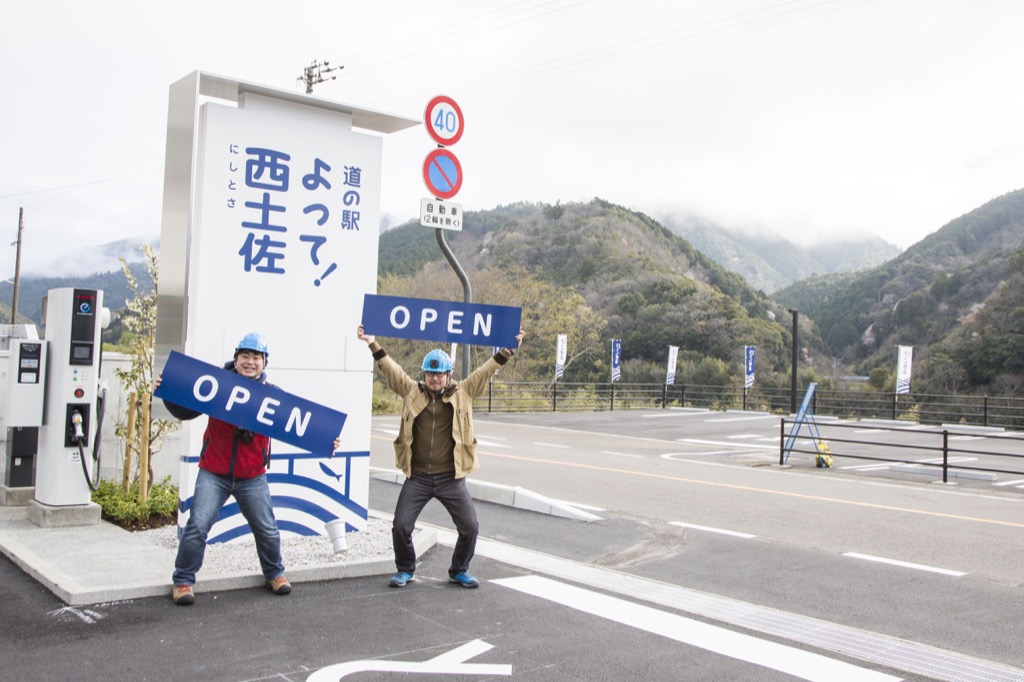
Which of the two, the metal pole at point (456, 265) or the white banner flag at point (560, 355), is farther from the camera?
the white banner flag at point (560, 355)

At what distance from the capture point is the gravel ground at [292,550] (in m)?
6.44

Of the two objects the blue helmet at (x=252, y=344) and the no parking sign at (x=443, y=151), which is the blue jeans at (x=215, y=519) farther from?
the no parking sign at (x=443, y=151)

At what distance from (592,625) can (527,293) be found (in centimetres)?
4348

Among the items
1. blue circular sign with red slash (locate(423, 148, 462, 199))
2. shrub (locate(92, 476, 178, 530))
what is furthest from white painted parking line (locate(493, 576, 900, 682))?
blue circular sign with red slash (locate(423, 148, 462, 199))

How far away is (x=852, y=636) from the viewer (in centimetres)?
555

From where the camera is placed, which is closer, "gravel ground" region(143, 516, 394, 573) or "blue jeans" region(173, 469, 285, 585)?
"blue jeans" region(173, 469, 285, 585)

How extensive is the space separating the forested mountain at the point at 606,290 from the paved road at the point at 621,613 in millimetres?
36376

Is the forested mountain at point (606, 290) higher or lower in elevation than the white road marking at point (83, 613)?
higher

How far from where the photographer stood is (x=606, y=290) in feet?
207

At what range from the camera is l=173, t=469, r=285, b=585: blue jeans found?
→ 558cm

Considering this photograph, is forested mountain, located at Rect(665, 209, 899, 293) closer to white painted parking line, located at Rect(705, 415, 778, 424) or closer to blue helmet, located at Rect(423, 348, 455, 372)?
white painted parking line, located at Rect(705, 415, 778, 424)

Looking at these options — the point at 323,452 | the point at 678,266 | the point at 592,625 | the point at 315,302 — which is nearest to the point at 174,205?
the point at 315,302

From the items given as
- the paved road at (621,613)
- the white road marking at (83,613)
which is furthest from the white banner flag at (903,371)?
the white road marking at (83,613)

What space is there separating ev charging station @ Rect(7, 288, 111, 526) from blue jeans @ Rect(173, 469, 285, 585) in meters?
2.49
